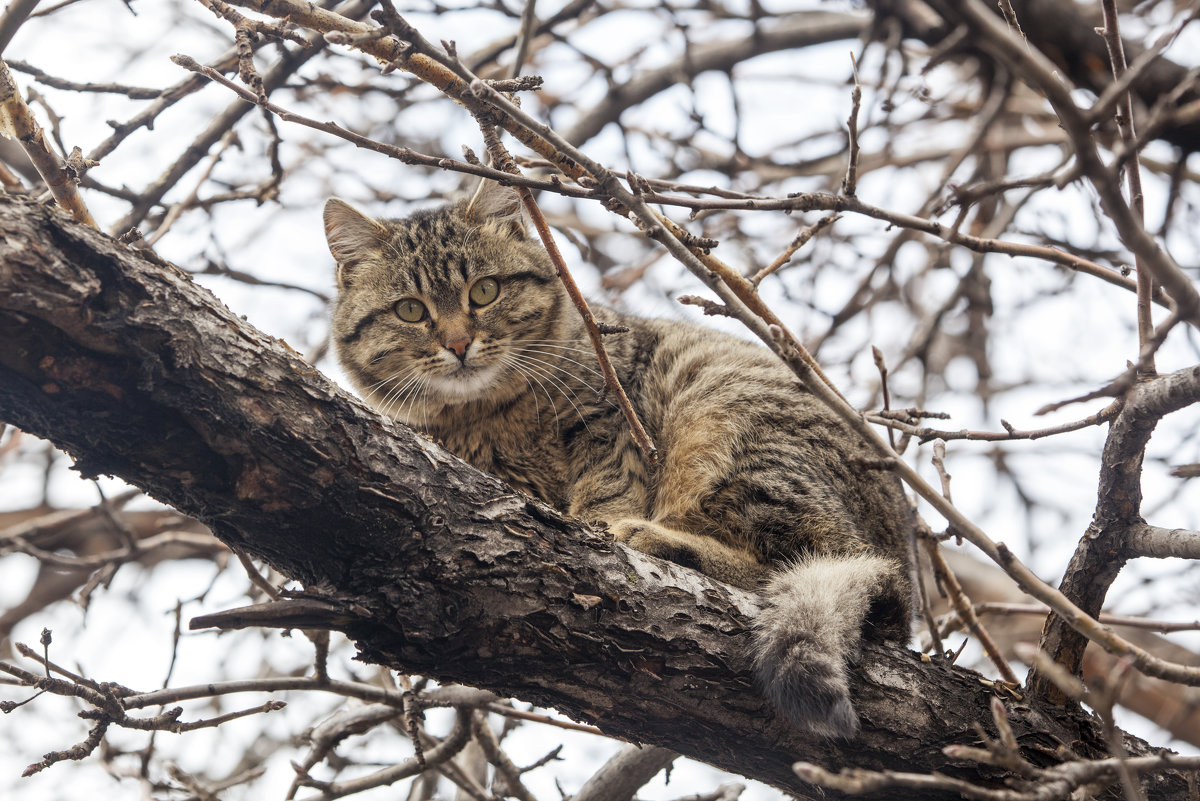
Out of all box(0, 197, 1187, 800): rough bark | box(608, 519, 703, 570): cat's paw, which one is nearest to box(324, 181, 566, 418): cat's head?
box(608, 519, 703, 570): cat's paw

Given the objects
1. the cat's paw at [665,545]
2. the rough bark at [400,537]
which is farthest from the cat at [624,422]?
the rough bark at [400,537]

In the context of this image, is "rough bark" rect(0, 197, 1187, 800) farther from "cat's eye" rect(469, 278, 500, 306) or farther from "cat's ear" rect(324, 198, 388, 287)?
"cat's ear" rect(324, 198, 388, 287)

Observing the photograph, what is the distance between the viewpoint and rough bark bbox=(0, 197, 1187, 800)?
1.82 meters

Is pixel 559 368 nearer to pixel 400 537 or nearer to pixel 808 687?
pixel 400 537

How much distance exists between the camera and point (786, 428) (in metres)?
3.16

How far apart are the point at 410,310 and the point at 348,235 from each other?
516 millimetres

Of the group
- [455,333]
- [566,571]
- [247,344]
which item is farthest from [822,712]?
[455,333]

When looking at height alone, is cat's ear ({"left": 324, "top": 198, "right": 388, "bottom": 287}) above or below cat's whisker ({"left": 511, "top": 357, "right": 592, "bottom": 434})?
above

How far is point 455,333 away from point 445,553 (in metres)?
1.47

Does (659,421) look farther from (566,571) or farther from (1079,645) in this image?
(1079,645)

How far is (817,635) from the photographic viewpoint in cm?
231

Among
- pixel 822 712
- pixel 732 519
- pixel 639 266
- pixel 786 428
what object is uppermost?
pixel 639 266

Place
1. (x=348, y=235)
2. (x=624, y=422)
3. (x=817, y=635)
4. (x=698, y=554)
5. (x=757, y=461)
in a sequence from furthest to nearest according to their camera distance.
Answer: (x=348, y=235)
(x=624, y=422)
(x=757, y=461)
(x=698, y=554)
(x=817, y=635)

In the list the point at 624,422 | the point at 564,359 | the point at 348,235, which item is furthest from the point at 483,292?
the point at 624,422
